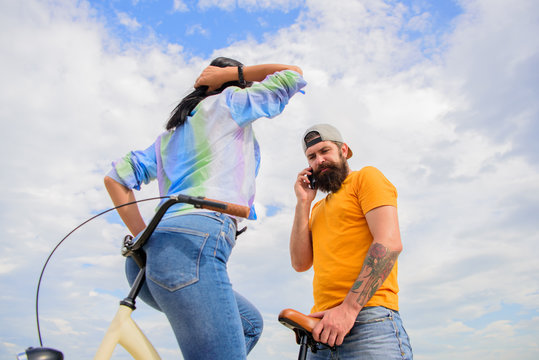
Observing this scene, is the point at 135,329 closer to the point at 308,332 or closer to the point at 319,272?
the point at 308,332

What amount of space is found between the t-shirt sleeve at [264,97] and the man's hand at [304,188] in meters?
1.61

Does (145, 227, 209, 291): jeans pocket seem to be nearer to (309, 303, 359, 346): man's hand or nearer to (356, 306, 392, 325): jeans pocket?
(309, 303, 359, 346): man's hand

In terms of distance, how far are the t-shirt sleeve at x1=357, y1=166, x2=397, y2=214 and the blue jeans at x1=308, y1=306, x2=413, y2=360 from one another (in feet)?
2.84

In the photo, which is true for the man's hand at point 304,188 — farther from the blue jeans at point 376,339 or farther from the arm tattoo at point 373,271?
the blue jeans at point 376,339

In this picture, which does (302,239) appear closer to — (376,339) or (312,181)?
(312,181)

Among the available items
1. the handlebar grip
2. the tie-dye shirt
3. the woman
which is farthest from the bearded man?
the handlebar grip

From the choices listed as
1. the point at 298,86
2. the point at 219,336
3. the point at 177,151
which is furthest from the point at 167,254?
the point at 298,86

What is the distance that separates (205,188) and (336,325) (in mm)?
1597

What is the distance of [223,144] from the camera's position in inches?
98.8

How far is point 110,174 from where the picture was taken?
2.87 metres

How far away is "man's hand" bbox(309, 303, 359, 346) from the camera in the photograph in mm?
3123

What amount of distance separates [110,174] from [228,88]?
41.7 inches

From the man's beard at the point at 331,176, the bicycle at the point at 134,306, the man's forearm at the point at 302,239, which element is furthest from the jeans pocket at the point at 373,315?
the bicycle at the point at 134,306

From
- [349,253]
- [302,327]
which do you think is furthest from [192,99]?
[302,327]
